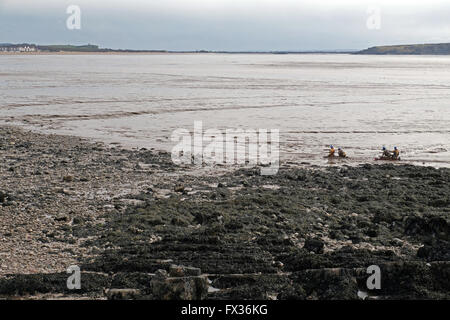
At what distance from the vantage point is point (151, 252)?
9922mm

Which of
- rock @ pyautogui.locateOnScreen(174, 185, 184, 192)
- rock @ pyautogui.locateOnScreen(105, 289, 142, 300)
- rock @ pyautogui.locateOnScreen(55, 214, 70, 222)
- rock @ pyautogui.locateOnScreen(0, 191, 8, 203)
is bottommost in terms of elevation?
rock @ pyautogui.locateOnScreen(105, 289, 142, 300)

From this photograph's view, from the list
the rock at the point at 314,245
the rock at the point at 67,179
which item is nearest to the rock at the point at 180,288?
the rock at the point at 314,245

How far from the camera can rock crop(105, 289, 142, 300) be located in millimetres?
7777

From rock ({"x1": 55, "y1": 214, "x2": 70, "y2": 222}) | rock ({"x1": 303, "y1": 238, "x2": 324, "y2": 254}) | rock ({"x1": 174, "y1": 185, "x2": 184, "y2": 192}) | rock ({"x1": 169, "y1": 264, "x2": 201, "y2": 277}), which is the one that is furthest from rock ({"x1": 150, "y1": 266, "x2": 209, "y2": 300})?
rock ({"x1": 174, "y1": 185, "x2": 184, "y2": 192})

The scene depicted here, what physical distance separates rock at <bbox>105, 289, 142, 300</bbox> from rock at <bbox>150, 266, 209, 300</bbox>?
0.25 metres

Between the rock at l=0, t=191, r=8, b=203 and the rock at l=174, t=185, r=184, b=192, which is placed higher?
the rock at l=0, t=191, r=8, b=203

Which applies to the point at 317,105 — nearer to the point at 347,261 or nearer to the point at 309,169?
the point at 309,169

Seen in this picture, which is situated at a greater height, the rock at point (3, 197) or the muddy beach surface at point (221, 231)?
the rock at point (3, 197)

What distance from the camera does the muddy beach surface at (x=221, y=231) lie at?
27.4 feet

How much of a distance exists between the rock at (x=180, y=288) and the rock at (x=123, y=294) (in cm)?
25

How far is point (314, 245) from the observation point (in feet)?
33.4

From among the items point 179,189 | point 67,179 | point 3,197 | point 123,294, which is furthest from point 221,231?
point 67,179

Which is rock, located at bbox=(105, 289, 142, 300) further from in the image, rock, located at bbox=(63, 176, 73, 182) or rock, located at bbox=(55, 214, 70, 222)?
rock, located at bbox=(63, 176, 73, 182)

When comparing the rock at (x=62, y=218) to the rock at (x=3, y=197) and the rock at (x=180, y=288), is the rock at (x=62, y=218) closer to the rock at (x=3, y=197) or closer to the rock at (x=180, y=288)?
the rock at (x=3, y=197)
